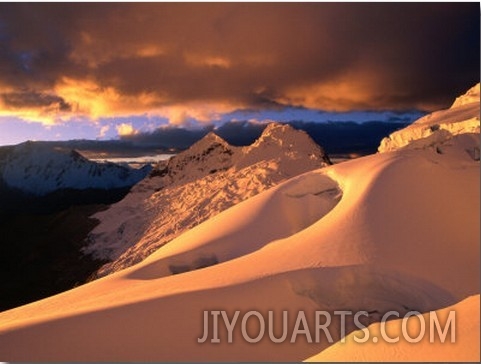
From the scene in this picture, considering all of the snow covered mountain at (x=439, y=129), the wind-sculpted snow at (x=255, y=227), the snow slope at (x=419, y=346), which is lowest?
the snow slope at (x=419, y=346)

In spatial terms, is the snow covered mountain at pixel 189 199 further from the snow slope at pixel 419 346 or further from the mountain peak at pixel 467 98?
the snow slope at pixel 419 346

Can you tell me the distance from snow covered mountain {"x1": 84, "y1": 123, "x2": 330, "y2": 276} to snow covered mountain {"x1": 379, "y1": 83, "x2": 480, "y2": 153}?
1396 inches

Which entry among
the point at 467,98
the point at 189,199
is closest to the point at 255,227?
the point at 467,98

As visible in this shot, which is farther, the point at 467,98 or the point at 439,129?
the point at 467,98

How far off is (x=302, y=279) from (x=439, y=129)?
42.9 feet

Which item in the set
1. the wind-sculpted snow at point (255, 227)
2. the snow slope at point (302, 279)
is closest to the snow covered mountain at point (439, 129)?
the snow slope at point (302, 279)

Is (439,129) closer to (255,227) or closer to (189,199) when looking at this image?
(255,227)

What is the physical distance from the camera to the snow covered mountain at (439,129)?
18.9 metres

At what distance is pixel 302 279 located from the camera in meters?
11.8

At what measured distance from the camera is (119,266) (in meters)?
52.7

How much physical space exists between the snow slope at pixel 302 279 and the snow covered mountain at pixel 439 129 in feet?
4.25

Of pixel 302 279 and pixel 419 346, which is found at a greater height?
pixel 302 279

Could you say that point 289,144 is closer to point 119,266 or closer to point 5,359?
point 119,266

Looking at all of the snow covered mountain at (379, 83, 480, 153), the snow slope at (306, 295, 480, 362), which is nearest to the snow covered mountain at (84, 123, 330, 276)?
the snow covered mountain at (379, 83, 480, 153)
